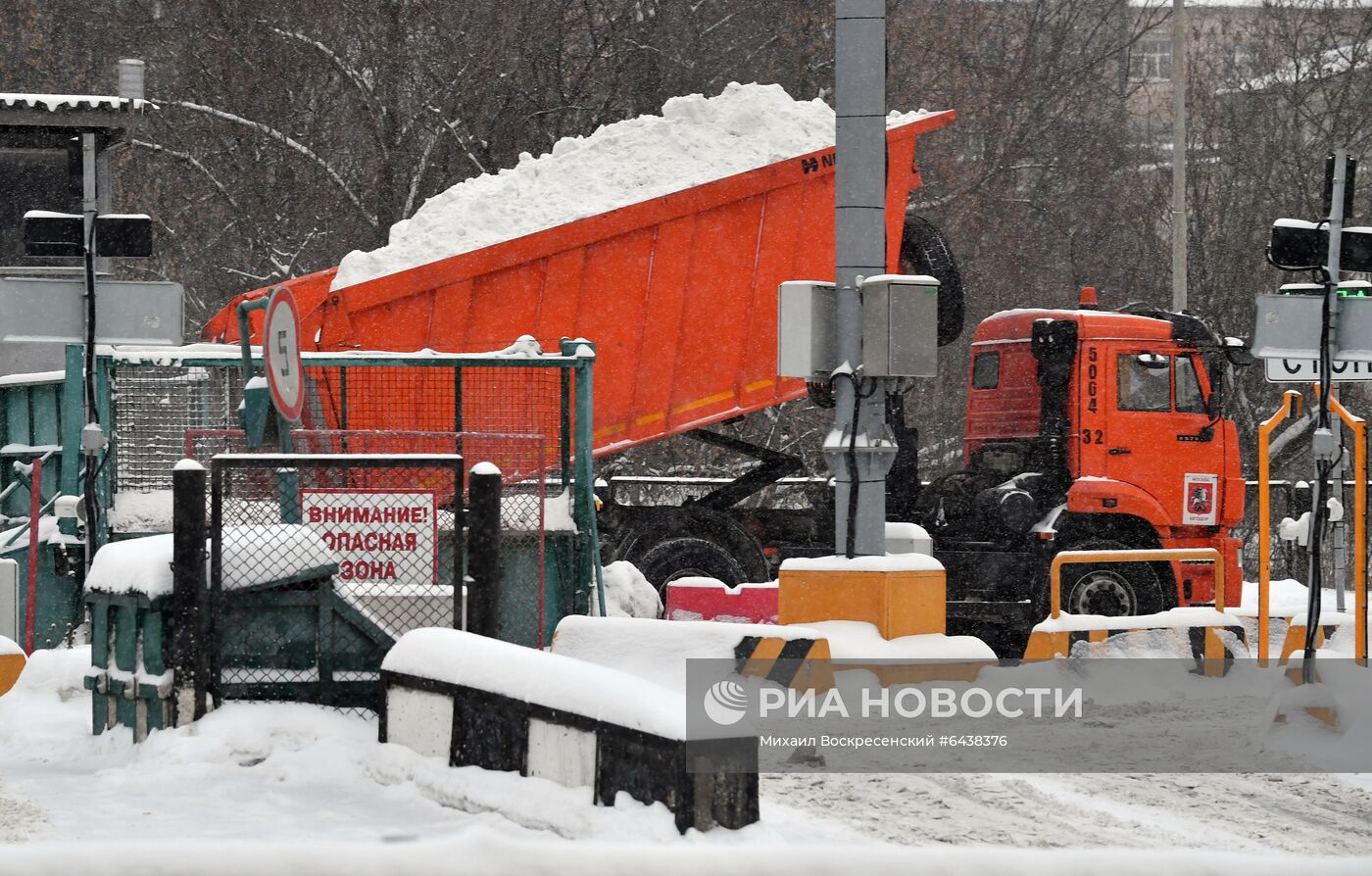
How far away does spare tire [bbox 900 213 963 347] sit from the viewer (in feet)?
48.5

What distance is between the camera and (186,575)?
27.2ft

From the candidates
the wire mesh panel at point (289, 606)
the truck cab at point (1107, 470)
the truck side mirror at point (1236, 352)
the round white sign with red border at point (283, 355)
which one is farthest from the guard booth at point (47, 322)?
the truck side mirror at point (1236, 352)

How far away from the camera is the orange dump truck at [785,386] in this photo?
528 inches

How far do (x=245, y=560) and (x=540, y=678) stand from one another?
2.21m

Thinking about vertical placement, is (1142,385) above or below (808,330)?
below

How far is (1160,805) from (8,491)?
8883 millimetres

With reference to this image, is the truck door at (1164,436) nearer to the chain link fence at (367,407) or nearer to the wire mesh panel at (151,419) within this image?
the chain link fence at (367,407)

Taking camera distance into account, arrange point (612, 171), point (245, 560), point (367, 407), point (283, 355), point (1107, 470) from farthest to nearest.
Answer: point (612, 171), point (1107, 470), point (367, 407), point (283, 355), point (245, 560)

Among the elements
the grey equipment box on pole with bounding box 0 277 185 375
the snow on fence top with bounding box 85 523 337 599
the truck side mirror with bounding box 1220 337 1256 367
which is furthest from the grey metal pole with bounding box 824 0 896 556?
the truck side mirror with bounding box 1220 337 1256 367

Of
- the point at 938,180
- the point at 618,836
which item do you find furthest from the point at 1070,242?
the point at 618,836

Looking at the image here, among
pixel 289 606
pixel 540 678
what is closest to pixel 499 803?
pixel 540 678

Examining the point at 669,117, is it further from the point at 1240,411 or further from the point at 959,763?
the point at 1240,411

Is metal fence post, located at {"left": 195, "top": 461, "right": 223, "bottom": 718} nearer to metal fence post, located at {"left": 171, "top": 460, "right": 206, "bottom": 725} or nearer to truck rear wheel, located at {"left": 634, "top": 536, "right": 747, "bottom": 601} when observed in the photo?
metal fence post, located at {"left": 171, "top": 460, "right": 206, "bottom": 725}

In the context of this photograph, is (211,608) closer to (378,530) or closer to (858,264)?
(378,530)
